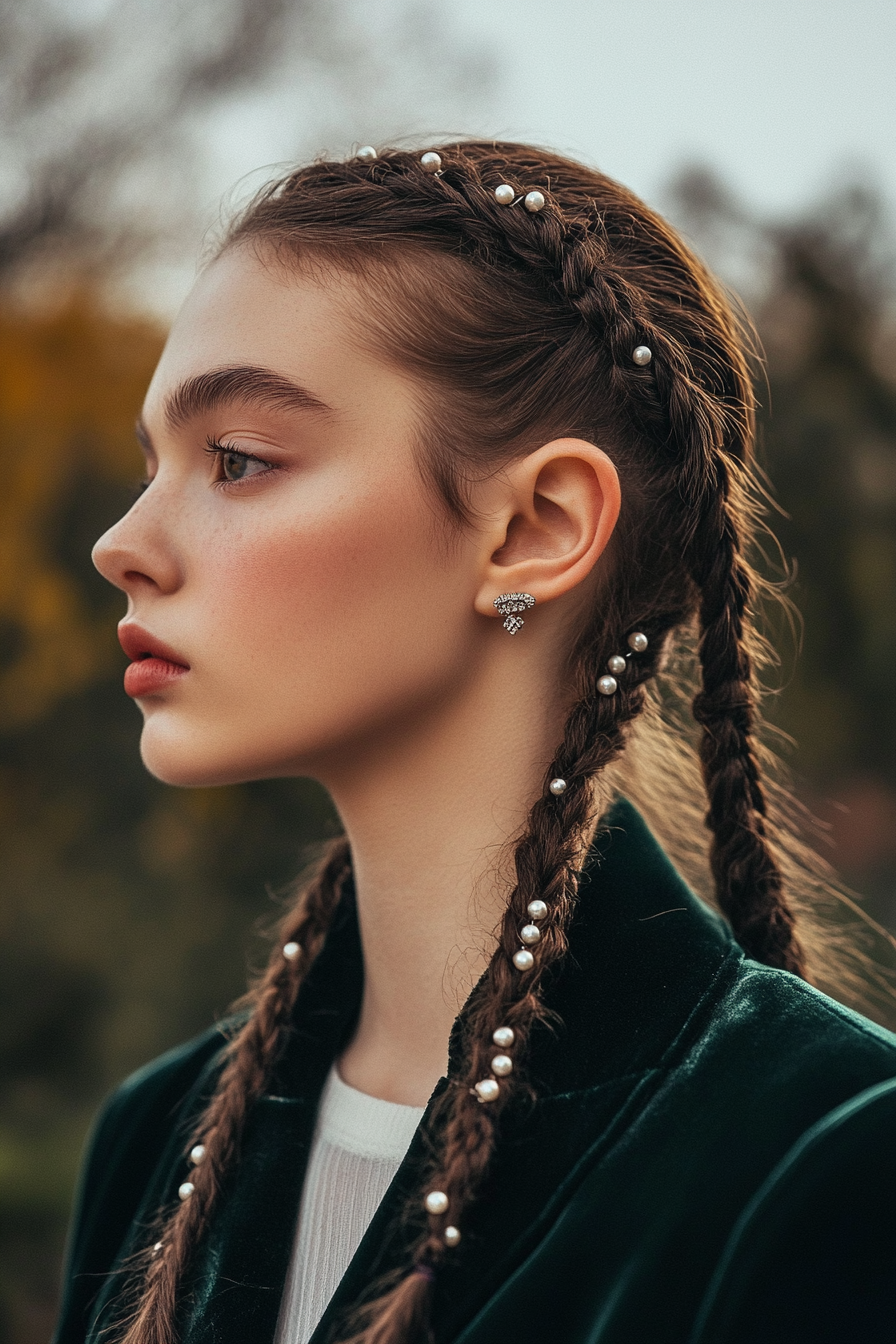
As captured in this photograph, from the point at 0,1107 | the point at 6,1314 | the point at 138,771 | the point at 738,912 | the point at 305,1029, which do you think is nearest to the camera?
the point at 738,912

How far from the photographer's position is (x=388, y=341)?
140 centimetres

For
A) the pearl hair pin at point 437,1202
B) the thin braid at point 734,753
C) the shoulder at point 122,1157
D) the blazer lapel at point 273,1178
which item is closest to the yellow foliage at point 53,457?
the shoulder at point 122,1157

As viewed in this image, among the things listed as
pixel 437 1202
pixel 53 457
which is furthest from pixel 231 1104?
pixel 53 457

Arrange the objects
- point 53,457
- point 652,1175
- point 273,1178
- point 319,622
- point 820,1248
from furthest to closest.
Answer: point 53,457
point 273,1178
point 319,622
point 652,1175
point 820,1248

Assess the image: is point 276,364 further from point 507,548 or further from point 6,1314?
point 6,1314

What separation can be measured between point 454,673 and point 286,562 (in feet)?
0.77

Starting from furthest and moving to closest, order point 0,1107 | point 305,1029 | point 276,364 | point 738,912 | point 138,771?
point 138,771 < point 0,1107 < point 305,1029 < point 738,912 < point 276,364

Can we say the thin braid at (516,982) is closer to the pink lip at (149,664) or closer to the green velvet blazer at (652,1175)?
the green velvet blazer at (652,1175)

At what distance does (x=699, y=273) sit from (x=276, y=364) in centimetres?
59

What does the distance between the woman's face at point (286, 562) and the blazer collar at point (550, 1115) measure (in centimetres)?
32

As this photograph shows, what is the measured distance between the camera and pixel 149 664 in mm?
1430

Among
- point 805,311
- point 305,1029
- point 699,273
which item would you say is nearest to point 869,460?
point 805,311

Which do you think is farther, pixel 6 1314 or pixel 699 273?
pixel 6 1314

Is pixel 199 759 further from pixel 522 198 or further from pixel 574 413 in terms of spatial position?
pixel 522 198
